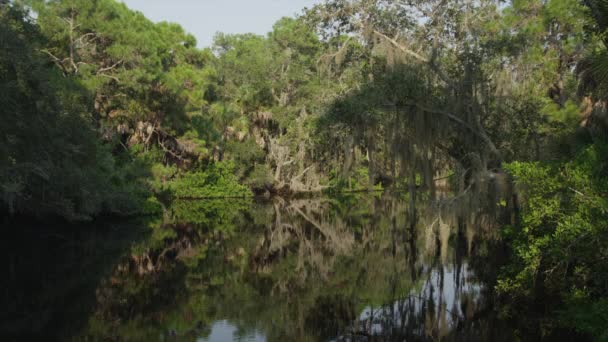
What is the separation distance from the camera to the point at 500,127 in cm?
1353

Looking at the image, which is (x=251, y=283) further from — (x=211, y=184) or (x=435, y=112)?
(x=211, y=184)

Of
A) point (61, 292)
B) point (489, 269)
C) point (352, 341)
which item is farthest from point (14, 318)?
point (489, 269)

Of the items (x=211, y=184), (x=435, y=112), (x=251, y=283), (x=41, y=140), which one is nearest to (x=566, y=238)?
(x=435, y=112)

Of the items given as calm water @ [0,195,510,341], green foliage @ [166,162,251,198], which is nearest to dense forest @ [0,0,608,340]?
calm water @ [0,195,510,341]

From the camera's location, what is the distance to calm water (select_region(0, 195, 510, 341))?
9.85m

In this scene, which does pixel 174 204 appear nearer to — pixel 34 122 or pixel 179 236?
pixel 179 236

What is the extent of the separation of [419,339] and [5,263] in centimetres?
1108

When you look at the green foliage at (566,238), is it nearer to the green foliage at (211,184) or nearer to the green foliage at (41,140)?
the green foliage at (41,140)

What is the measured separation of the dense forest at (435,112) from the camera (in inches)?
327

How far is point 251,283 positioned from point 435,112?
593cm

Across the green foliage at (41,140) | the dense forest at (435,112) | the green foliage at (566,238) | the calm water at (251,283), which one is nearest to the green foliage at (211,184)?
the dense forest at (435,112)

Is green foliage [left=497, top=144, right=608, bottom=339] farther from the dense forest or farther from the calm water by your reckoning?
the calm water

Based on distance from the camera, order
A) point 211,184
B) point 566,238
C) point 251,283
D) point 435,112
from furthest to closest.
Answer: point 211,184 → point 251,283 → point 435,112 → point 566,238

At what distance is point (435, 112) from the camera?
41.2 ft
